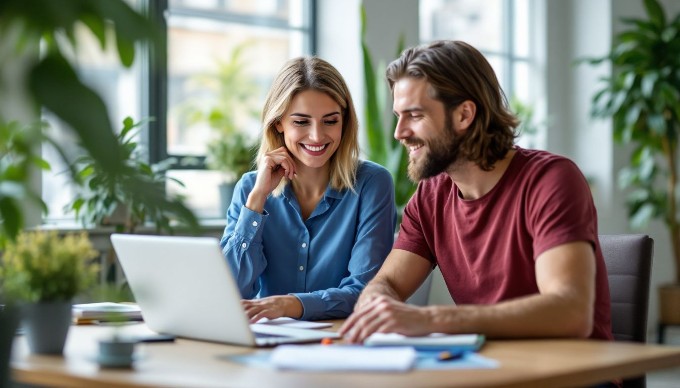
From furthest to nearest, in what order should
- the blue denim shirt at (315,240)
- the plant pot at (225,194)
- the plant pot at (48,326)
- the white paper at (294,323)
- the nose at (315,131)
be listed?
the plant pot at (225,194) → the nose at (315,131) → the blue denim shirt at (315,240) → the white paper at (294,323) → the plant pot at (48,326)

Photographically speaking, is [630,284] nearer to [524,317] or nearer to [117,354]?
[524,317]

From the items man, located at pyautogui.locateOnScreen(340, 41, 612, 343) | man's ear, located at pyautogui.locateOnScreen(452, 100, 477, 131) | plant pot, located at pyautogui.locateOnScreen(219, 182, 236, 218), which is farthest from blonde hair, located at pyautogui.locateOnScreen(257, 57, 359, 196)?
plant pot, located at pyautogui.locateOnScreen(219, 182, 236, 218)

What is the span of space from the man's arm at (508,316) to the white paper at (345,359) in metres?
0.23

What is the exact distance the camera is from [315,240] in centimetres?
253

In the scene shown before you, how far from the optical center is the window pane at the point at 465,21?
20.1 feet

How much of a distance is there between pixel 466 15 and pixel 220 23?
206 centimetres

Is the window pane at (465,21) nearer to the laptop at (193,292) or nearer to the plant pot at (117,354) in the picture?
the laptop at (193,292)

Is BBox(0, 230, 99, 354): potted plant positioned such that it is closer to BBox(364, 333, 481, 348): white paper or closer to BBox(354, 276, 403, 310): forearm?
BBox(364, 333, 481, 348): white paper

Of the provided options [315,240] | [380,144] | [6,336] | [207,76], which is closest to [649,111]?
[380,144]

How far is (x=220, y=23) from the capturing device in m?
4.98

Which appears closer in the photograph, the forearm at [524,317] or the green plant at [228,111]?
the forearm at [524,317]

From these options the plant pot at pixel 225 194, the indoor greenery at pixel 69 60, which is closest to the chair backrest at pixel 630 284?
the indoor greenery at pixel 69 60

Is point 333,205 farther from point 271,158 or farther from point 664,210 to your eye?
point 664,210

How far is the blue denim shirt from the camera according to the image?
7.99 feet
